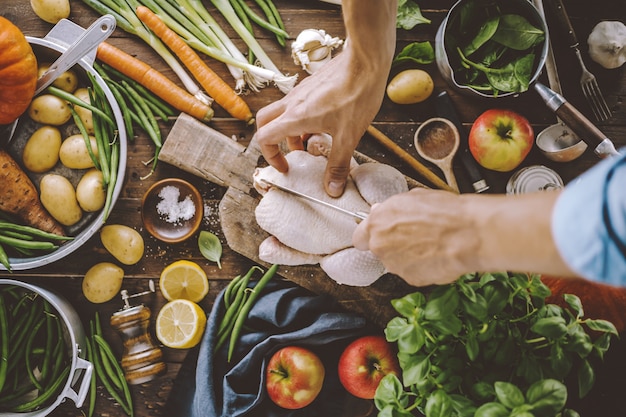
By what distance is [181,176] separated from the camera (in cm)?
161

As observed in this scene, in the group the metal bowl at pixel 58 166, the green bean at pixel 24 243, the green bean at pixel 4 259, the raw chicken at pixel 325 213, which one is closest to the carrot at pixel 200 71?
the metal bowl at pixel 58 166

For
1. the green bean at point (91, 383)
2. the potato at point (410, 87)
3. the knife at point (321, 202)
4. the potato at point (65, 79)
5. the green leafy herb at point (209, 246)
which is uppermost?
the potato at point (410, 87)

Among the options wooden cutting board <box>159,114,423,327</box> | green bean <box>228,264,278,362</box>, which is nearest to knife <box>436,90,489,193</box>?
wooden cutting board <box>159,114,423,327</box>

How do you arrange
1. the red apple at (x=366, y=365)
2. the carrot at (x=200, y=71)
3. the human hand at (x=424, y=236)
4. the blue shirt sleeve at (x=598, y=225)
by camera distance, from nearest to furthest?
the blue shirt sleeve at (x=598, y=225) → the human hand at (x=424, y=236) → the red apple at (x=366, y=365) → the carrot at (x=200, y=71)

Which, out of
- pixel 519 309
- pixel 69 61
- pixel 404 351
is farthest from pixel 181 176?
pixel 519 309

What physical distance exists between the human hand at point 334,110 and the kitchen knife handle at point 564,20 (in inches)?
31.5

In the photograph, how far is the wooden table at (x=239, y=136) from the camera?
1.58 meters

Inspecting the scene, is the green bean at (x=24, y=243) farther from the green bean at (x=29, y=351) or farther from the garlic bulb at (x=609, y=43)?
the garlic bulb at (x=609, y=43)

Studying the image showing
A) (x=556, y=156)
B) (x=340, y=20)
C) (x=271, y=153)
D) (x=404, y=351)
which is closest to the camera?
(x=404, y=351)

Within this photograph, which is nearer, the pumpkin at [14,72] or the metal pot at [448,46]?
the pumpkin at [14,72]

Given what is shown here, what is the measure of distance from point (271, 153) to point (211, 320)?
58 cm

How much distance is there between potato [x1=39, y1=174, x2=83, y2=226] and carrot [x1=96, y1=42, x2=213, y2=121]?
41 cm

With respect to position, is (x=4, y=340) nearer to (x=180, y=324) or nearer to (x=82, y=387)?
(x=82, y=387)

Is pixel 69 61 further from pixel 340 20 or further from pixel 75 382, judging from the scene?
pixel 75 382
